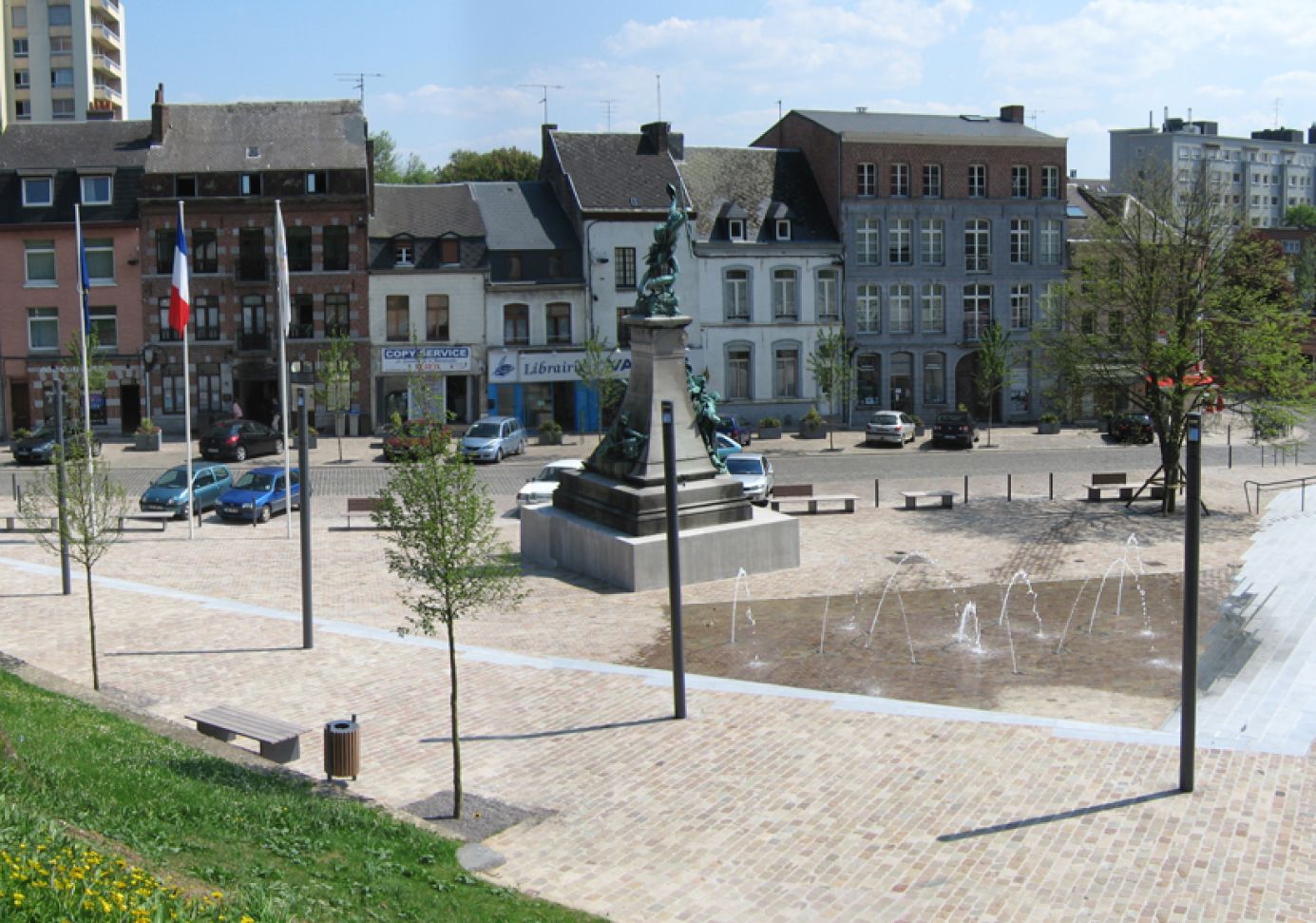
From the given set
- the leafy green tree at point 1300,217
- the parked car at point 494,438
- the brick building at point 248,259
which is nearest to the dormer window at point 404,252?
the brick building at point 248,259

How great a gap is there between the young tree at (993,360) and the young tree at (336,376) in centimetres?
2260

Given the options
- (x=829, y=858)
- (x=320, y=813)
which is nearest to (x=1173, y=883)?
(x=829, y=858)

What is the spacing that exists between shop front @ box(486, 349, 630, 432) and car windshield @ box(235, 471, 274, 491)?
18575 mm

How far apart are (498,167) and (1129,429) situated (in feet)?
131

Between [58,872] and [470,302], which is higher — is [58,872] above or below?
below

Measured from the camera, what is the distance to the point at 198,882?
9320mm

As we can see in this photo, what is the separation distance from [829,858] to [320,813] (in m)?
4.33

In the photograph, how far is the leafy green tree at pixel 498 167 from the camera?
243 ft

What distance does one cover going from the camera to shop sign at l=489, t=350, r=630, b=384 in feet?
167

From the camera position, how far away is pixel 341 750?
13.2 metres

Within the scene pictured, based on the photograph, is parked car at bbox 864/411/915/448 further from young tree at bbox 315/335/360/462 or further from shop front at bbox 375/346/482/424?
young tree at bbox 315/335/360/462

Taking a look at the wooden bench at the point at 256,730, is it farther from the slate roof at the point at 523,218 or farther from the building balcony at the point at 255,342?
the slate roof at the point at 523,218

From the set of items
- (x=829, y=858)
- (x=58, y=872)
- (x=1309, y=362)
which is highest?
(x=1309, y=362)

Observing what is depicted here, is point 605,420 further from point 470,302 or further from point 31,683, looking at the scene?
point 31,683
